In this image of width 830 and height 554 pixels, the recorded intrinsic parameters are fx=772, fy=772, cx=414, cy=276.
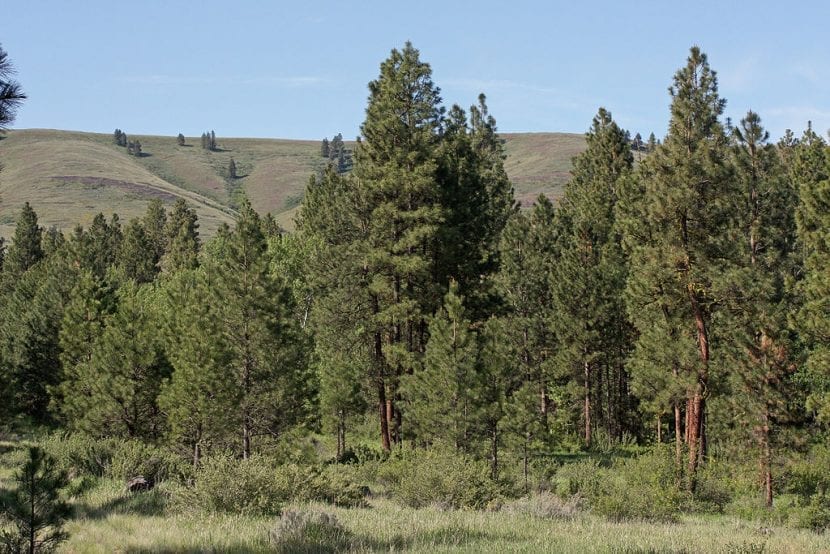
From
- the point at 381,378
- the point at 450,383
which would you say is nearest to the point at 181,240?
the point at 381,378

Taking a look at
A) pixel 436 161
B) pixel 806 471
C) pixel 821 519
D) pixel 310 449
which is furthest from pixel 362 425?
pixel 821 519

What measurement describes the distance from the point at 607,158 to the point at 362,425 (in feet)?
76.9

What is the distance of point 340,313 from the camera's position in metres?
29.9

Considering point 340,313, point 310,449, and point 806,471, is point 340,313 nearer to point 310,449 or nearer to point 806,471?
point 310,449

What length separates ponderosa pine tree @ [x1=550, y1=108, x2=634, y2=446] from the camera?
38.3 meters

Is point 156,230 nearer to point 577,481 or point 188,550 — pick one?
point 577,481

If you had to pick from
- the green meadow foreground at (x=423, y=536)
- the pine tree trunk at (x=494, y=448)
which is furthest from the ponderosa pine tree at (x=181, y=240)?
the green meadow foreground at (x=423, y=536)

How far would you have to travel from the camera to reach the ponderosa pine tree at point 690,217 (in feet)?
79.2

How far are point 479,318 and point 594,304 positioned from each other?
954 cm

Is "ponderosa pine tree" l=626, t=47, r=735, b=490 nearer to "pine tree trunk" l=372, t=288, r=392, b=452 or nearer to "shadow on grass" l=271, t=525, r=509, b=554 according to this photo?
"pine tree trunk" l=372, t=288, r=392, b=452

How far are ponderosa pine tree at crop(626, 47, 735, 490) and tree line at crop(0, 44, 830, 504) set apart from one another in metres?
0.07

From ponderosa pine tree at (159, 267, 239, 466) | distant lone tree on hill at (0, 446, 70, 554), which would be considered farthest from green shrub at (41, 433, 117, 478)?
distant lone tree on hill at (0, 446, 70, 554)

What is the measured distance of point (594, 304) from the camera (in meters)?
38.2

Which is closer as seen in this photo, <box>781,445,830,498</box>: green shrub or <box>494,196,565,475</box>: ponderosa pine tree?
<box>781,445,830,498</box>: green shrub
